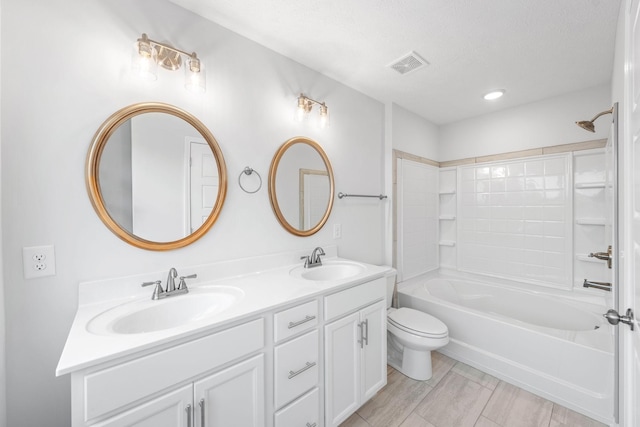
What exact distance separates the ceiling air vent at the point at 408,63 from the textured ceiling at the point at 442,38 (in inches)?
1.6

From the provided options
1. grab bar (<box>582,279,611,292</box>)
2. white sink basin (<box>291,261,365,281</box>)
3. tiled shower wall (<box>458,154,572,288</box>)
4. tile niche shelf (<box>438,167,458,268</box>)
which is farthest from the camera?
tile niche shelf (<box>438,167,458,268</box>)

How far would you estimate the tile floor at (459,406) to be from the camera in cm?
160

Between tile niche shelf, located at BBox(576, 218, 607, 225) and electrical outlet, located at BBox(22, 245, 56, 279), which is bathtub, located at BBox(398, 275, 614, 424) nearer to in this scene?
tile niche shelf, located at BBox(576, 218, 607, 225)

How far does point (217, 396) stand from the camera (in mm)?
981

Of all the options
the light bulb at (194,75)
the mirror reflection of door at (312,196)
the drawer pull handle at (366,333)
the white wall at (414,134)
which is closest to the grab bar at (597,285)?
the drawer pull handle at (366,333)

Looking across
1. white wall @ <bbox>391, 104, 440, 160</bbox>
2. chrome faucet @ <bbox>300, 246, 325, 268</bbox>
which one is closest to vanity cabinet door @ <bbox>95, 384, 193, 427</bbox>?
chrome faucet @ <bbox>300, 246, 325, 268</bbox>

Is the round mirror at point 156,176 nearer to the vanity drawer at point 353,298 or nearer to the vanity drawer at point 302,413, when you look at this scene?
the vanity drawer at point 353,298

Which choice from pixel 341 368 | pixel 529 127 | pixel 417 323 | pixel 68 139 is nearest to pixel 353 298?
pixel 341 368

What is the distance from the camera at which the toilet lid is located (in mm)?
A: 1931

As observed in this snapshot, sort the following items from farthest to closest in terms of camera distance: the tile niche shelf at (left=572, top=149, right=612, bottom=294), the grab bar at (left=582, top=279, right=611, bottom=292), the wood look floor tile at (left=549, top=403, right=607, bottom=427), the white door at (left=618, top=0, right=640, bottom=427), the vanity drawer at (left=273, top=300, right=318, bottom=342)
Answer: the tile niche shelf at (left=572, top=149, right=612, bottom=294) → the wood look floor tile at (left=549, top=403, right=607, bottom=427) → the grab bar at (left=582, top=279, right=611, bottom=292) → the vanity drawer at (left=273, top=300, right=318, bottom=342) → the white door at (left=618, top=0, right=640, bottom=427)

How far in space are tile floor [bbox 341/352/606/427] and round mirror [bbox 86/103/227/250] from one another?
156cm

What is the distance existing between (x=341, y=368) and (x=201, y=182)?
1.32 m

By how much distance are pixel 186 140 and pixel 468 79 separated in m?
2.26

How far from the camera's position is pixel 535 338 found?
1853 millimetres
